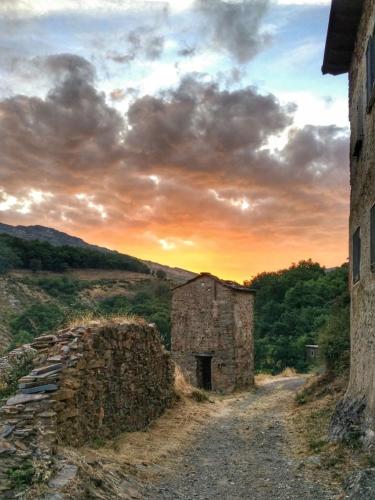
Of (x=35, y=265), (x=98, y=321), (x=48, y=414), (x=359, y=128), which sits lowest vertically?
(x=48, y=414)

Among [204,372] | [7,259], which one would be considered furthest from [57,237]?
[204,372]

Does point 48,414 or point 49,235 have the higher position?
point 49,235

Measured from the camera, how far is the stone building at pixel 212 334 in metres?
23.3

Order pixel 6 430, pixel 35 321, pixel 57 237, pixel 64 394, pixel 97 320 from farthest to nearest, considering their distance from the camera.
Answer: pixel 57 237 → pixel 35 321 → pixel 97 320 → pixel 64 394 → pixel 6 430

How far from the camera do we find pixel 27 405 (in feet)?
25.8

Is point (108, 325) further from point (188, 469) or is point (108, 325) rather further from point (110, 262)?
point (110, 262)

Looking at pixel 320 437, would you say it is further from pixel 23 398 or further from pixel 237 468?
pixel 23 398

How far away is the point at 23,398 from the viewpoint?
7.96 meters

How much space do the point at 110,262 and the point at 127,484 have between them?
192ft

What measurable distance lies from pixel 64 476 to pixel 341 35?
10159 millimetres

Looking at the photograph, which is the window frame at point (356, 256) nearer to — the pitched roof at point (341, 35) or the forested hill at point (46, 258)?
the pitched roof at point (341, 35)

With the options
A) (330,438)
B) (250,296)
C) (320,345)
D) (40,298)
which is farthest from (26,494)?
(40,298)

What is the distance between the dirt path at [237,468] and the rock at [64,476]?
1.27 meters

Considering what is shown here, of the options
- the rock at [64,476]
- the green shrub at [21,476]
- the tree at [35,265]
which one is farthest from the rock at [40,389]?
the tree at [35,265]
